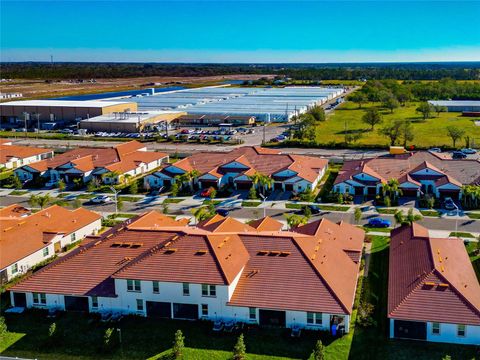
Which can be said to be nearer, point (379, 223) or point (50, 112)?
point (379, 223)

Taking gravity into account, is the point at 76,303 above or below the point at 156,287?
below

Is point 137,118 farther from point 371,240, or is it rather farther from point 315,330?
point 315,330

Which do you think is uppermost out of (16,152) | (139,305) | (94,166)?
(16,152)

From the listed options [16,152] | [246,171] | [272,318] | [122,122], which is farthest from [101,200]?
[122,122]

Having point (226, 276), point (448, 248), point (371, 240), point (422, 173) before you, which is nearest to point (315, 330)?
point (226, 276)

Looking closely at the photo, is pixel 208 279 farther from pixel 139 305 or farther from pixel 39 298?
pixel 39 298

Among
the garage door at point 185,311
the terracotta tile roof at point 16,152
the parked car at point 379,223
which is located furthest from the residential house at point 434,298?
the terracotta tile roof at point 16,152

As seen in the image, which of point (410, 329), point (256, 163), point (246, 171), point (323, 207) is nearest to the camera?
point (410, 329)
